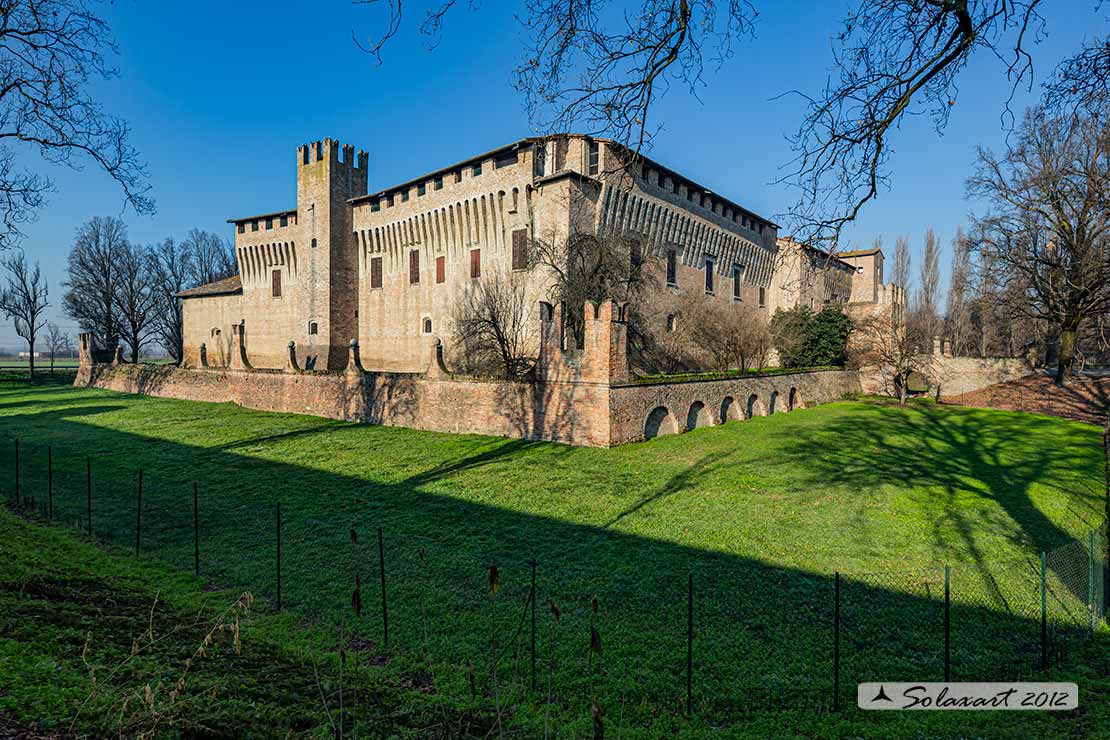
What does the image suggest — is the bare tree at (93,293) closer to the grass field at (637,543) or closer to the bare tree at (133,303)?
the bare tree at (133,303)

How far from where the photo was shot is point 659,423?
1561 centimetres

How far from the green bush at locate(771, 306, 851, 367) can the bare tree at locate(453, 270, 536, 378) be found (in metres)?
15.8

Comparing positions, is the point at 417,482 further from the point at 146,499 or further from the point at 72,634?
the point at 72,634

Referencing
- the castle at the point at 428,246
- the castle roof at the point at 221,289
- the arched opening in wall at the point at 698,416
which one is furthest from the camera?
the castle roof at the point at 221,289

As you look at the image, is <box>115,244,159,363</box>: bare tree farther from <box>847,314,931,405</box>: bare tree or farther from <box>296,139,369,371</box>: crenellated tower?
<box>847,314,931,405</box>: bare tree

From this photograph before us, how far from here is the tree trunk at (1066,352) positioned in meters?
23.6

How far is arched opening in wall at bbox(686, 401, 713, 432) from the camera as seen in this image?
17.0 metres

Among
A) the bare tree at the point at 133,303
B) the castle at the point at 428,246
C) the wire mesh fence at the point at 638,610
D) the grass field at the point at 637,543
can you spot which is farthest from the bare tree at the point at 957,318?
the bare tree at the point at 133,303

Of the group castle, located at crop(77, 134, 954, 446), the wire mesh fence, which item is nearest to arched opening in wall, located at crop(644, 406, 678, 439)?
castle, located at crop(77, 134, 954, 446)

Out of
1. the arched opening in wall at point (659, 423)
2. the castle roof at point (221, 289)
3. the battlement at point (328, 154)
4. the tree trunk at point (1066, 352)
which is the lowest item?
the arched opening in wall at point (659, 423)

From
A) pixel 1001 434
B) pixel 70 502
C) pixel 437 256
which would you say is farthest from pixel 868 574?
pixel 437 256

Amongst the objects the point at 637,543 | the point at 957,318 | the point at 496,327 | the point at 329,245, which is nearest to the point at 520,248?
the point at 496,327

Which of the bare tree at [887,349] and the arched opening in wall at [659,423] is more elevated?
the bare tree at [887,349]

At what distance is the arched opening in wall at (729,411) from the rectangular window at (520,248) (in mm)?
9941
